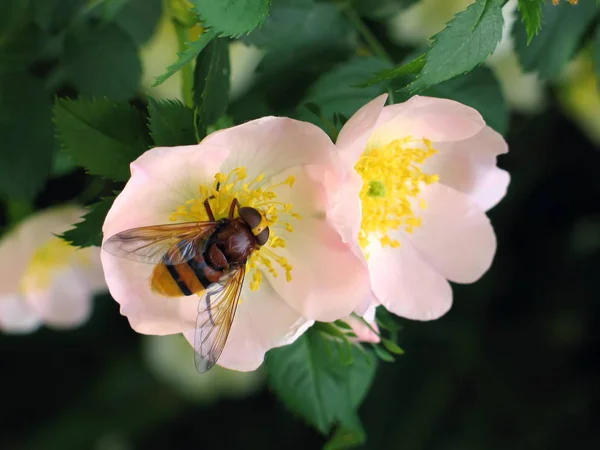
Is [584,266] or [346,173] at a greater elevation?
[346,173]

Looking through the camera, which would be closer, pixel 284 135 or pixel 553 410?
pixel 284 135

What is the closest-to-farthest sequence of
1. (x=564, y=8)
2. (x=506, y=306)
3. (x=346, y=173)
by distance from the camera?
(x=346, y=173)
(x=564, y=8)
(x=506, y=306)

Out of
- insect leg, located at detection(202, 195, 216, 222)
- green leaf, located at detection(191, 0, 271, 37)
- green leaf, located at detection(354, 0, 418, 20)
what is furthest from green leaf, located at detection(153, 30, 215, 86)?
green leaf, located at detection(354, 0, 418, 20)

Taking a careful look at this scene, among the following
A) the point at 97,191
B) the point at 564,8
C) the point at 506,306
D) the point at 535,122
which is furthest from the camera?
the point at 506,306

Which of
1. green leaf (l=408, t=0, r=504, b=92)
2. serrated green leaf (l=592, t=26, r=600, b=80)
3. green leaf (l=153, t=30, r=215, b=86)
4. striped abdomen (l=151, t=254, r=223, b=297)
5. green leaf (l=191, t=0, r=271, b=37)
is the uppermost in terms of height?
green leaf (l=191, t=0, r=271, b=37)

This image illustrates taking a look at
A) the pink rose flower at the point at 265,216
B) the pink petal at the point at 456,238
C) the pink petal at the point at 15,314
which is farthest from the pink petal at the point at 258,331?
the pink petal at the point at 15,314

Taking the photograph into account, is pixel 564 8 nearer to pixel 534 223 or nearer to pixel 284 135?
pixel 284 135

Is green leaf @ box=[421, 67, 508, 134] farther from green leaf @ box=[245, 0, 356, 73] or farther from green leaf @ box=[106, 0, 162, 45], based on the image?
green leaf @ box=[106, 0, 162, 45]

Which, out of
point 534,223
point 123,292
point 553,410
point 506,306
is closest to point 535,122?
point 534,223
